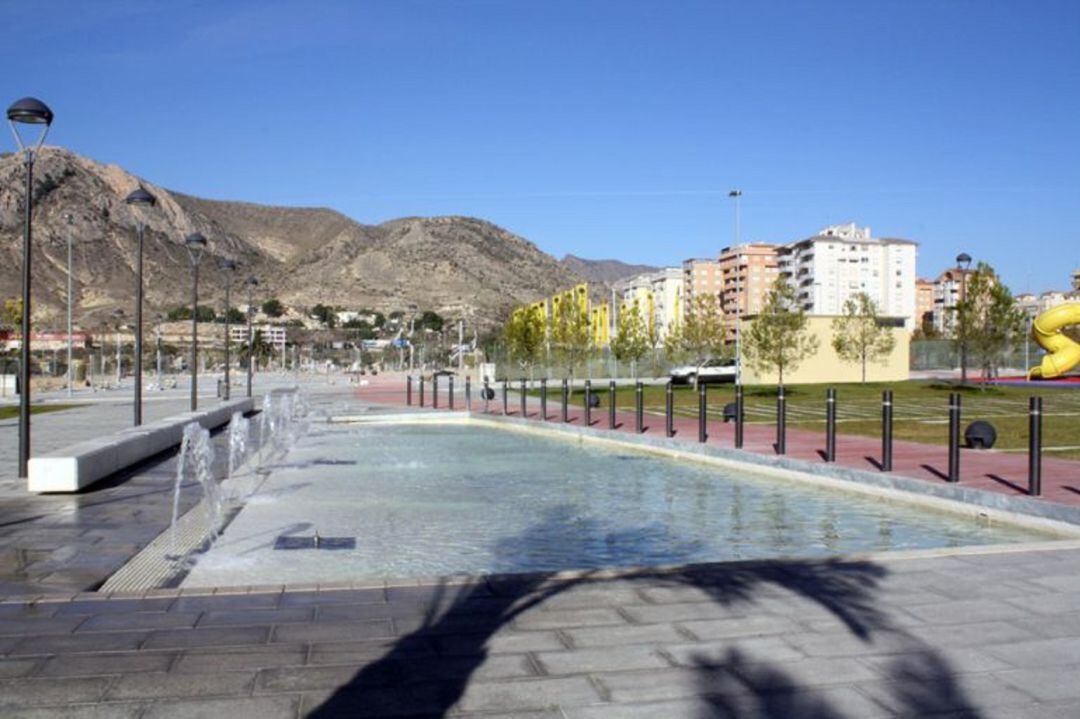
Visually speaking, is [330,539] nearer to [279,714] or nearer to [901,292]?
[279,714]

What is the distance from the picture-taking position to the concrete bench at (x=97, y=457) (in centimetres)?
1094

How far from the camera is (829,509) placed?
10.6 m

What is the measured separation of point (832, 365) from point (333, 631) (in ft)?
142

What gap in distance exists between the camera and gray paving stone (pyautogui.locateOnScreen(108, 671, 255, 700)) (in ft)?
14.5

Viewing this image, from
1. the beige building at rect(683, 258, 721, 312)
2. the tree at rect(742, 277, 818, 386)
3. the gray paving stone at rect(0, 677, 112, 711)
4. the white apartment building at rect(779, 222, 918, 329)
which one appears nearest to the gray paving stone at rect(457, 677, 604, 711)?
the gray paving stone at rect(0, 677, 112, 711)

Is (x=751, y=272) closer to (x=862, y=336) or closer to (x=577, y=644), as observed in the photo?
(x=862, y=336)

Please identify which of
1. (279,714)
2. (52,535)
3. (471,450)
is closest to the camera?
(279,714)

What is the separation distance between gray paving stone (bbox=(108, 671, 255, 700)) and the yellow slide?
2222 centimetres

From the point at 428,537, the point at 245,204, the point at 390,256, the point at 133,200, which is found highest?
the point at 245,204

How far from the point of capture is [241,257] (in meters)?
137

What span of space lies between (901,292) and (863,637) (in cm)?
16626

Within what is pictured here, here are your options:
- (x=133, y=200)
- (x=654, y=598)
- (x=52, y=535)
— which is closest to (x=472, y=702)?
(x=654, y=598)

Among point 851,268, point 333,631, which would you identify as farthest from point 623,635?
point 851,268

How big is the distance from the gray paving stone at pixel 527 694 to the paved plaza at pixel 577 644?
15 millimetres
